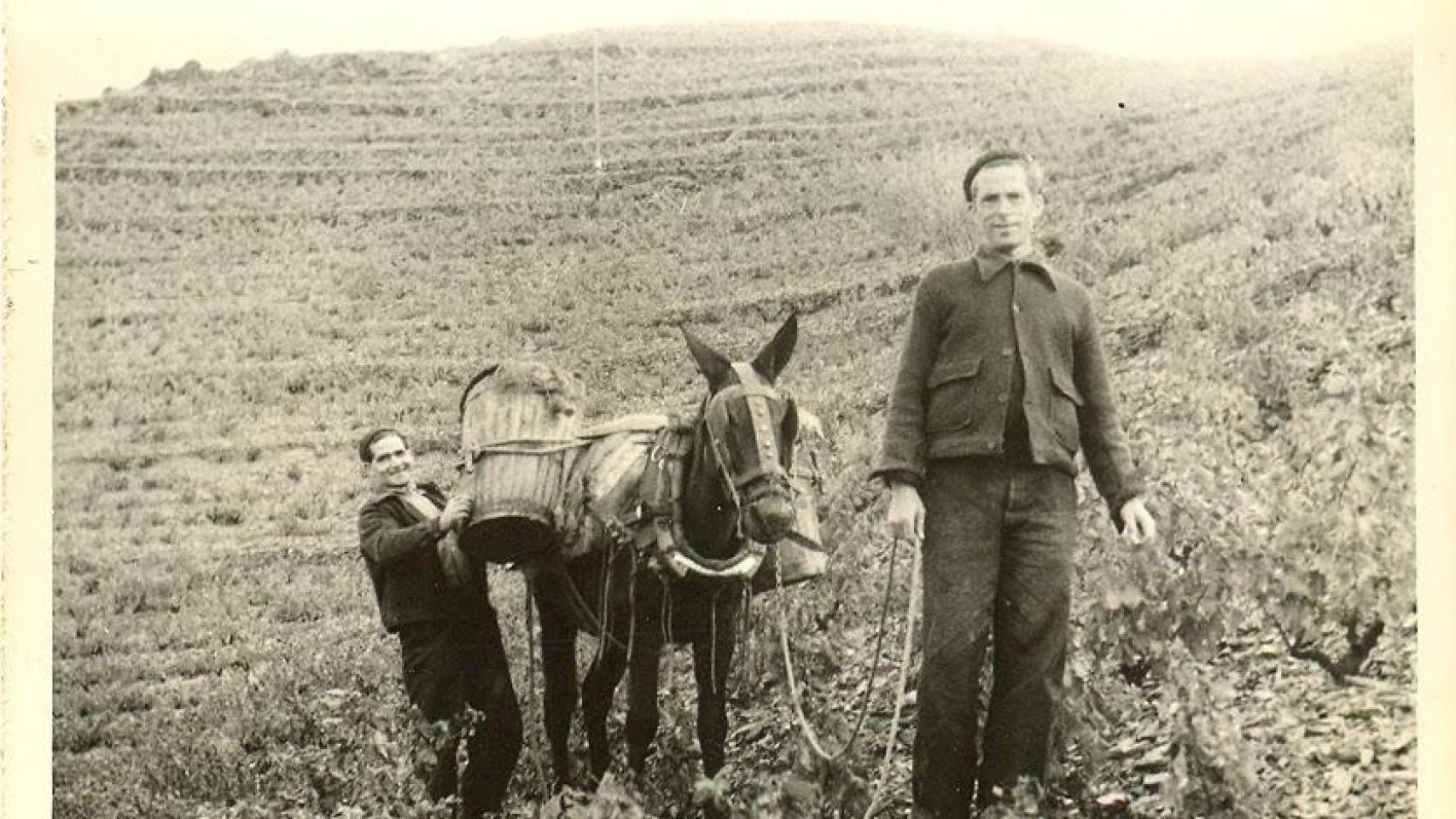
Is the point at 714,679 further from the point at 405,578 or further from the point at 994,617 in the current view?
the point at 405,578

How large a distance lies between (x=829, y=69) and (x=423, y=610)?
2772mm

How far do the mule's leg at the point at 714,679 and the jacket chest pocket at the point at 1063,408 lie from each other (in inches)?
50.7

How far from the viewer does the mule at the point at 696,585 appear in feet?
16.8

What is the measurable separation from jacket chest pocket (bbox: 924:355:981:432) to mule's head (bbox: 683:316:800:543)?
0.46 meters

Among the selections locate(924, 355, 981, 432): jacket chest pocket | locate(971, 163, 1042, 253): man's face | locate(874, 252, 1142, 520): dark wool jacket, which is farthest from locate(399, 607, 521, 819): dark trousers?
locate(971, 163, 1042, 253): man's face

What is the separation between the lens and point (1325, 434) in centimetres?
592

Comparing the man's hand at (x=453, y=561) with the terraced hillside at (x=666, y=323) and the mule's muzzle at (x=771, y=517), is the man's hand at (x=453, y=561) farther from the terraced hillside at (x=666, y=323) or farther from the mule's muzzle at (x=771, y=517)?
the mule's muzzle at (x=771, y=517)

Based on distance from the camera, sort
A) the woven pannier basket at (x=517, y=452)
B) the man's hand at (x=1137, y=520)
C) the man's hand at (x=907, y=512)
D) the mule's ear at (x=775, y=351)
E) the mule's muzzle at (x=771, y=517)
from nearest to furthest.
→ 1. the mule's muzzle at (x=771, y=517)
2. the man's hand at (x=1137, y=520)
3. the man's hand at (x=907, y=512)
4. the mule's ear at (x=775, y=351)
5. the woven pannier basket at (x=517, y=452)

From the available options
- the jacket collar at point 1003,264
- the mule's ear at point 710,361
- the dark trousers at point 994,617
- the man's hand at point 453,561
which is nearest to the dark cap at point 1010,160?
the jacket collar at point 1003,264

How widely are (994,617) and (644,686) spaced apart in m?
1.26

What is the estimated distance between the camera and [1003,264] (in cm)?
520

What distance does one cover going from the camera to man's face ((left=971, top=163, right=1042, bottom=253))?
5.18 metres

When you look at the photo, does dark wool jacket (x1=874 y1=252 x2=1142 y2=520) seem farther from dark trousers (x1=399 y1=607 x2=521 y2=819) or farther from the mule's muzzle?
dark trousers (x1=399 y1=607 x2=521 y2=819)

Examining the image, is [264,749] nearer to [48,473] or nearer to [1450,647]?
[48,473]
